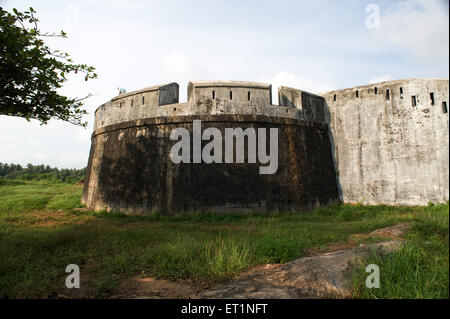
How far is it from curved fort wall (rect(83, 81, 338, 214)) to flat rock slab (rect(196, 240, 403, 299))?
509 cm

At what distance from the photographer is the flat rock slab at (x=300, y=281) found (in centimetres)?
258

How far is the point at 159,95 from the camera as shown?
932 centimetres

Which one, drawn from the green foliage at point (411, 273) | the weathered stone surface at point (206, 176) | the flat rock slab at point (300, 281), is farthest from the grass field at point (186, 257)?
the weathered stone surface at point (206, 176)

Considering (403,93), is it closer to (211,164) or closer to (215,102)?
(215,102)

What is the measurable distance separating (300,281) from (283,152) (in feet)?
21.7

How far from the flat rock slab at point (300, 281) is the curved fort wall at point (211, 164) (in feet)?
16.7

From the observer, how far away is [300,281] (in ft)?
9.39

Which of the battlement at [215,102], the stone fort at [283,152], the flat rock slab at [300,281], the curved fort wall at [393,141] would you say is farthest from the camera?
the battlement at [215,102]

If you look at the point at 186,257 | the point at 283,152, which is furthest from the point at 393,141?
the point at 186,257

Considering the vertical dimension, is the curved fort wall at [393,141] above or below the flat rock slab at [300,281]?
above

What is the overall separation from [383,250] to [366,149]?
7.83m

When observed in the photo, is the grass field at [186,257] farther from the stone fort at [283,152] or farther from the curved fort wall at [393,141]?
the curved fort wall at [393,141]

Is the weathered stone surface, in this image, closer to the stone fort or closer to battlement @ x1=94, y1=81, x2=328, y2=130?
the stone fort

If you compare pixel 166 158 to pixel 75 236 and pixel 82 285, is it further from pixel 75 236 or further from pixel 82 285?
pixel 82 285
